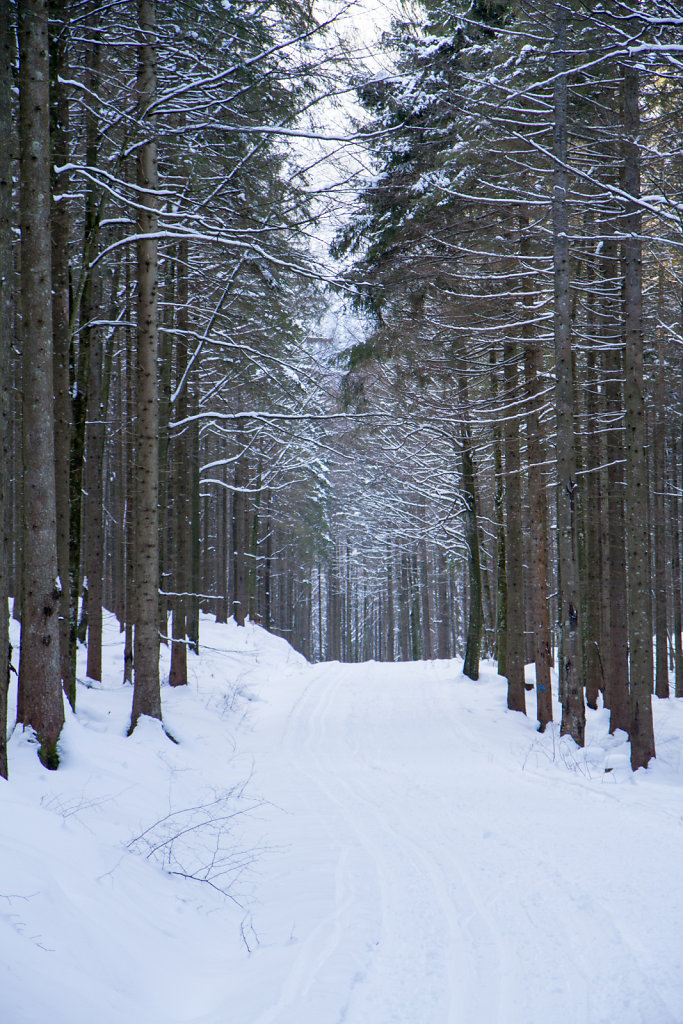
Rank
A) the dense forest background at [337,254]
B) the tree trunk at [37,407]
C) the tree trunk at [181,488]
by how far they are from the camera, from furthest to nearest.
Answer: the tree trunk at [181,488]
the dense forest background at [337,254]
the tree trunk at [37,407]

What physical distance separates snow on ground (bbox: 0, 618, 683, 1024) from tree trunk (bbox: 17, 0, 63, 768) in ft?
1.41

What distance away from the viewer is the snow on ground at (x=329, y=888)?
3.44m

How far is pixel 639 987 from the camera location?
138 inches

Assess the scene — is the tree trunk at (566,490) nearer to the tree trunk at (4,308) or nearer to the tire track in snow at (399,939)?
the tire track in snow at (399,939)

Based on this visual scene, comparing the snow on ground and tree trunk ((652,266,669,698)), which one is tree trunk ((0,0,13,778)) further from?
tree trunk ((652,266,669,698))

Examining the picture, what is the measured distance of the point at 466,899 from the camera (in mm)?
4832

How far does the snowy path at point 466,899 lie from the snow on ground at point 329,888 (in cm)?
2

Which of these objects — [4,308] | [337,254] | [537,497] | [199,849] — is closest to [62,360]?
[4,308]

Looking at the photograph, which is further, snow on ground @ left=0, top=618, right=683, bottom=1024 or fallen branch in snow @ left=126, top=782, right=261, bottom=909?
fallen branch in snow @ left=126, top=782, right=261, bottom=909

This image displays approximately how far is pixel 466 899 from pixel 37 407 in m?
5.45

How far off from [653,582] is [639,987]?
58.7 feet

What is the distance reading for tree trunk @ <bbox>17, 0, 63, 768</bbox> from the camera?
6.19m

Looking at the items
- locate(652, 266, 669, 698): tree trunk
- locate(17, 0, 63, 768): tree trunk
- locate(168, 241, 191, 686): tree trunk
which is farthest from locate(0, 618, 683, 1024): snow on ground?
locate(652, 266, 669, 698): tree trunk

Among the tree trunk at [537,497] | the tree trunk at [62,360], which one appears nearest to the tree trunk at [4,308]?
the tree trunk at [62,360]
